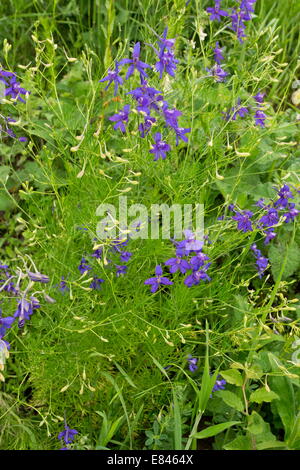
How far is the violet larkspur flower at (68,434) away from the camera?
2084 mm

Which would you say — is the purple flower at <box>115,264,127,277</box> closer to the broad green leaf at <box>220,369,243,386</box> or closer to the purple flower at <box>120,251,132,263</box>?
the purple flower at <box>120,251,132,263</box>

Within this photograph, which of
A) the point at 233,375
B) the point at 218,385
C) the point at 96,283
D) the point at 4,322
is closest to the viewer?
the point at 4,322

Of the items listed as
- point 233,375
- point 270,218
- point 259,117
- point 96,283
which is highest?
point 259,117

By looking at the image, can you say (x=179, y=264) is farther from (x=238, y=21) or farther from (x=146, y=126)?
(x=238, y=21)

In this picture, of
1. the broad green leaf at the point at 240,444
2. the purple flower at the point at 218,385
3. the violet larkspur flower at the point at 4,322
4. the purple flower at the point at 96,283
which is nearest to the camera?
the violet larkspur flower at the point at 4,322

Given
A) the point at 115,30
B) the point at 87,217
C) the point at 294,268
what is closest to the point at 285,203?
the point at 294,268

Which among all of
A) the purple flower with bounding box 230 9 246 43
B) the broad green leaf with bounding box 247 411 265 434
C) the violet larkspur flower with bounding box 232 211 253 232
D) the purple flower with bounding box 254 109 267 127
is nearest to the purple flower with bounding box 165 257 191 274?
the violet larkspur flower with bounding box 232 211 253 232

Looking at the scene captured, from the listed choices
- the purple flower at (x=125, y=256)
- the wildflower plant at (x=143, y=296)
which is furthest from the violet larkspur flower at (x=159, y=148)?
the purple flower at (x=125, y=256)

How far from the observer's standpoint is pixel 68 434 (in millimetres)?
2109

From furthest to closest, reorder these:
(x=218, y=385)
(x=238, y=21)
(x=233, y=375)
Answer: (x=238, y=21) < (x=218, y=385) < (x=233, y=375)

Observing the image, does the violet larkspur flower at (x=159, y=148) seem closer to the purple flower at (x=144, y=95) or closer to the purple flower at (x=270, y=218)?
the purple flower at (x=144, y=95)

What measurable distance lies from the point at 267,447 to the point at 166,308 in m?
0.60

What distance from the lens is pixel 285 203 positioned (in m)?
2.13

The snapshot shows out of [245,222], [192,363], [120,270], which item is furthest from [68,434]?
[245,222]
